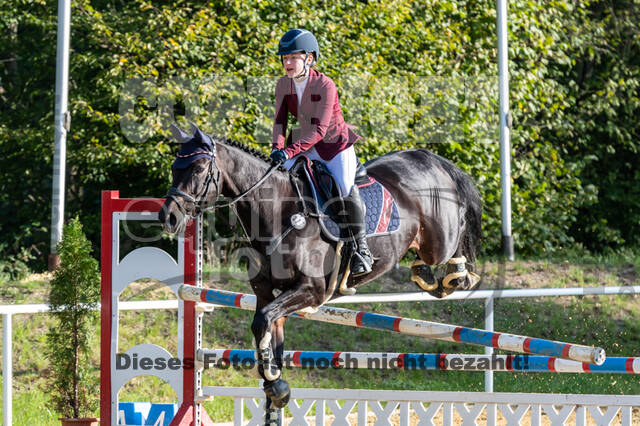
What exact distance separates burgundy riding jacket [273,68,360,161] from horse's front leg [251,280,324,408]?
2.17 ft

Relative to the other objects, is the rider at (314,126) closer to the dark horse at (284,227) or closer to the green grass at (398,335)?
the dark horse at (284,227)

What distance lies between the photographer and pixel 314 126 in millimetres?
4199

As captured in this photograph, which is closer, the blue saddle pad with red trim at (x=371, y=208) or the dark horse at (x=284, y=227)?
the dark horse at (x=284, y=227)

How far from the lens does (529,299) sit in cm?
958

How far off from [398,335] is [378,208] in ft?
15.1

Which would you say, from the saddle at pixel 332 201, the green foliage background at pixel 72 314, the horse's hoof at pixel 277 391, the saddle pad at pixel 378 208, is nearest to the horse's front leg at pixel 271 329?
the horse's hoof at pixel 277 391

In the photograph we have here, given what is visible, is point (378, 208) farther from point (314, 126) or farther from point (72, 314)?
point (72, 314)

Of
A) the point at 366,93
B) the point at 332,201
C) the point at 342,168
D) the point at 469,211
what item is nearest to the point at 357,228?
the point at 332,201

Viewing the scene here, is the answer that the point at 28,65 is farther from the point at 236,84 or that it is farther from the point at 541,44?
the point at 541,44

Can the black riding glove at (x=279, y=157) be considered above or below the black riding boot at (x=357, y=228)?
above

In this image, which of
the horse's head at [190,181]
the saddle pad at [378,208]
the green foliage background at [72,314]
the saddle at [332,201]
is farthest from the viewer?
the green foliage background at [72,314]

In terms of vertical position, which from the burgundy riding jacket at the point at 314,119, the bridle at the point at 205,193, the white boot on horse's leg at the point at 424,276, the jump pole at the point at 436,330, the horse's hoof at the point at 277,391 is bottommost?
the horse's hoof at the point at 277,391

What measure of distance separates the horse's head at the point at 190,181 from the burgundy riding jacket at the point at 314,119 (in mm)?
420

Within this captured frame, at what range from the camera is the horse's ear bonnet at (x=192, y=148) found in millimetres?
3793
